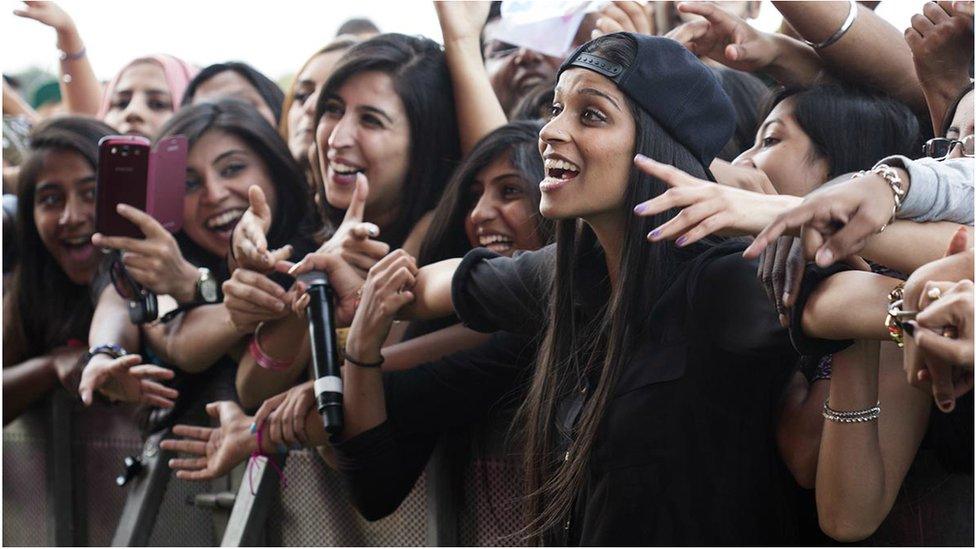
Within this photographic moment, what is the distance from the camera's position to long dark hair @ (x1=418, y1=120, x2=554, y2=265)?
114 inches

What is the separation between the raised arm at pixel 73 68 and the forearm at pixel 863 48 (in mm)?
2680

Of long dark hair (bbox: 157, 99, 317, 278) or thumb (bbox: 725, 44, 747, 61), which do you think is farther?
long dark hair (bbox: 157, 99, 317, 278)

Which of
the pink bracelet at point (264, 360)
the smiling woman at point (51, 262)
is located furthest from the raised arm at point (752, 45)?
the smiling woman at point (51, 262)

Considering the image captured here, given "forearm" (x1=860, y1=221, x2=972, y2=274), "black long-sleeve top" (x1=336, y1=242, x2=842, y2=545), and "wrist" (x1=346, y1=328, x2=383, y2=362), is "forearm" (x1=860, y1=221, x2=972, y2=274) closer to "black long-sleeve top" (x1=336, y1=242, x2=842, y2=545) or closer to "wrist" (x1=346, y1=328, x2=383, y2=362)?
"black long-sleeve top" (x1=336, y1=242, x2=842, y2=545)

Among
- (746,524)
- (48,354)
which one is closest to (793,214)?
(746,524)

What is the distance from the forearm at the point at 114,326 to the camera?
3.55m

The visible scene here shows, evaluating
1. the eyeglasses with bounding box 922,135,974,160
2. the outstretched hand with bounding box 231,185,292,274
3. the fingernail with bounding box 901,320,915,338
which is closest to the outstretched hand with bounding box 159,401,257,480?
the outstretched hand with bounding box 231,185,292,274

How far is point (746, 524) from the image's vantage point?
2.14 m

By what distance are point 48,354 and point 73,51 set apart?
121cm

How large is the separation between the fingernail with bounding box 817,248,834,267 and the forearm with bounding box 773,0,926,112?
Result: 972 millimetres

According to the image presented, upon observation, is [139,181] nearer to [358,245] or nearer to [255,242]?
[255,242]

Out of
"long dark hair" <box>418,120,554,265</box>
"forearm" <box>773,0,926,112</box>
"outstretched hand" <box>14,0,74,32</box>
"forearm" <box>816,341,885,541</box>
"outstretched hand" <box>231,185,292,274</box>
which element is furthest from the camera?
"outstretched hand" <box>14,0,74,32</box>

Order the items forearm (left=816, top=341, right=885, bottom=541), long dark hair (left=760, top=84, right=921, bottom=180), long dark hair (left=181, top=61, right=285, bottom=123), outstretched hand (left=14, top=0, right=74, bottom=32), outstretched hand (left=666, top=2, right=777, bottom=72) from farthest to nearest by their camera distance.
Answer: long dark hair (left=181, top=61, right=285, bottom=123), outstretched hand (left=14, top=0, right=74, bottom=32), outstretched hand (left=666, top=2, right=777, bottom=72), long dark hair (left=760, top=84, right=921, bottom=180), forearm (left=816, top=341, right=885, bottom=541)

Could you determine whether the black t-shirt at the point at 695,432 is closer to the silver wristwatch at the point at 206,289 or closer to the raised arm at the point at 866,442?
the raised arm at the point at 866,442
